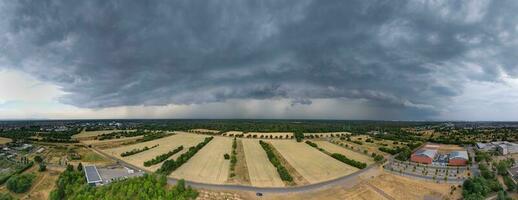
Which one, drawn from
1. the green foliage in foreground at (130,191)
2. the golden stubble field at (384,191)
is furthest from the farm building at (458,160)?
the green foliage in foreground at (130,191)

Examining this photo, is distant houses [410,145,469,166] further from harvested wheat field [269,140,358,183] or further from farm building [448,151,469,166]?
harvested wheat field [269,140,358,183]

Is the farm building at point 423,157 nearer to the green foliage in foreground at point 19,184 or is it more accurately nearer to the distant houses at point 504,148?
the distant houses at point 504,148

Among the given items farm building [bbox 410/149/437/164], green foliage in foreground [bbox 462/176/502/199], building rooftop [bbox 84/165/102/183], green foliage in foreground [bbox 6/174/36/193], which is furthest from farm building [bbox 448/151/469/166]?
green foliage in foreground [bbox 6/174/36/193]

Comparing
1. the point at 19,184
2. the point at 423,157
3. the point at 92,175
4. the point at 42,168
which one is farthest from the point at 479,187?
the point at 42,168

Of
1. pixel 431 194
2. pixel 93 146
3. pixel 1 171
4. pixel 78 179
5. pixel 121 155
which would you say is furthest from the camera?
pixel 93 146

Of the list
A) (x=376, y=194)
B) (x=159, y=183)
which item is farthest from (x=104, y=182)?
(x=376, y=194)

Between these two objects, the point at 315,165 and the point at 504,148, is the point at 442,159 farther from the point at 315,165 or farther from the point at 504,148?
the point at 315,165

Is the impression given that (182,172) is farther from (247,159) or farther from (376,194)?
(376,194)
